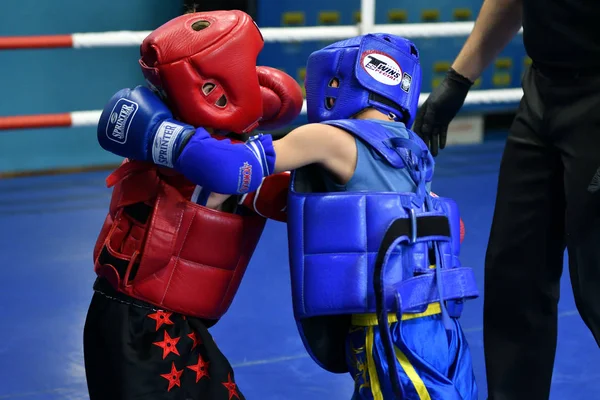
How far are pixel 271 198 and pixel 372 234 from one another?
0.72 ft

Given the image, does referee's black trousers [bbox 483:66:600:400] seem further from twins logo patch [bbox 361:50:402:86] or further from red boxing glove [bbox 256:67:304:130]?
red boxing glove [bbox 256:67:304:130]

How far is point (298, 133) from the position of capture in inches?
62.5

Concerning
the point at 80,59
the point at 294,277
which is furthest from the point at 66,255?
the point at 294,277

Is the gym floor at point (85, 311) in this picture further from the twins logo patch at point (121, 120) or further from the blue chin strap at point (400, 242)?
the twins logo patch at point (121, 120)

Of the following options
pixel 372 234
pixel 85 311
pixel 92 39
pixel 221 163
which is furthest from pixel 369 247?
pixel 92 39

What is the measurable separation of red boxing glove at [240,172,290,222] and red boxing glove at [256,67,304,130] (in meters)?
0.12

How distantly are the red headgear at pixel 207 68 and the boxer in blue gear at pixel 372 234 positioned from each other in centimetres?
7

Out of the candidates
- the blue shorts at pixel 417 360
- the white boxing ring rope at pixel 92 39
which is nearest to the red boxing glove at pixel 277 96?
the blue shorts at pixel 417 360

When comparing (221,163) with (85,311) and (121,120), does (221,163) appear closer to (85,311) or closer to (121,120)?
(121,120)

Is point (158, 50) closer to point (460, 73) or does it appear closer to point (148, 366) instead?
point (148, 366)

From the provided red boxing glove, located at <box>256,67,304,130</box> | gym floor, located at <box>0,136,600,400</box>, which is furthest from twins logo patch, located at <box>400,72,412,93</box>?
gym floor, located at <box>0,136,600,400</box>

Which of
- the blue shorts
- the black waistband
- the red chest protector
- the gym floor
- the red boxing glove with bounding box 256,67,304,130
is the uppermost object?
the black waistband

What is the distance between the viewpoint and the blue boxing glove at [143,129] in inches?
58.8

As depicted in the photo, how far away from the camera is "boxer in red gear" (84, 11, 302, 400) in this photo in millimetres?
1563
